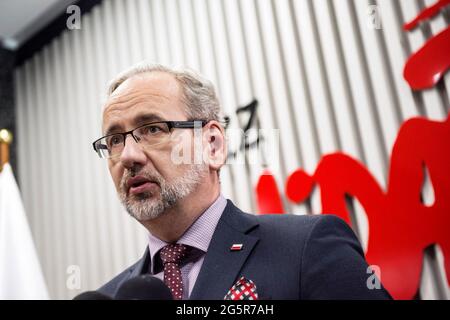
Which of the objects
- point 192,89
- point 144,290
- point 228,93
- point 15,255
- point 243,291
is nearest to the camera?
point 144,290

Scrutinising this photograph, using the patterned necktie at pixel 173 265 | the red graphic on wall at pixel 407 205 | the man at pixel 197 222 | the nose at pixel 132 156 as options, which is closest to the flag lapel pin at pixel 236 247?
the man at pixel 197 222

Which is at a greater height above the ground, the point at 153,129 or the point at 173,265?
the point at 153,129

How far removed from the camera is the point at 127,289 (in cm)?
68

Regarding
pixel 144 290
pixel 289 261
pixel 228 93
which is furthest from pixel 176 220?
pixel 228 93

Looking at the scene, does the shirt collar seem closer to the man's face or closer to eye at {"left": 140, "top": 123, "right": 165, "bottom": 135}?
the man's face

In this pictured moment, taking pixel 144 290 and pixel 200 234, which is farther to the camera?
pixel 200 234

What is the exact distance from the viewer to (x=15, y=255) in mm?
1958

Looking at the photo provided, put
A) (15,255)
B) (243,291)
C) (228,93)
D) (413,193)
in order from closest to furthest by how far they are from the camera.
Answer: (243,291) → (413,193) → (15,255) → (228,93)

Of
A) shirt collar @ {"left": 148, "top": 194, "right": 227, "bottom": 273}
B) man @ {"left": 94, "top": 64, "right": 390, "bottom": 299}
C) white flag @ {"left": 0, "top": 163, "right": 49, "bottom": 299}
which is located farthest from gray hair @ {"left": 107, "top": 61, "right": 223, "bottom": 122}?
white flag @ {"left": 0, "top": 163, "right": 49, "bottom": 299}

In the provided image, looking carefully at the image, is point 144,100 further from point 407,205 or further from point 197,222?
point 407,205

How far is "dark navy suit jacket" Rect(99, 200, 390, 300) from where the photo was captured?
33.3 inches

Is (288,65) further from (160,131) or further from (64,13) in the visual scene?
(64,13)

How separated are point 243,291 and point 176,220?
243mm
